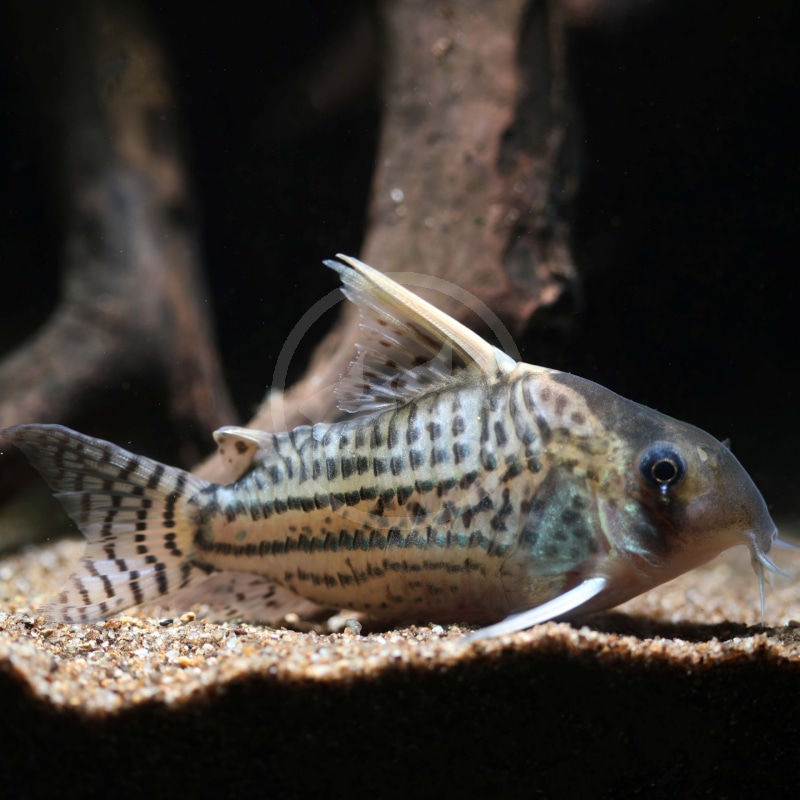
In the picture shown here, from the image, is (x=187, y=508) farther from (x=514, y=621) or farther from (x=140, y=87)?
(x=140, y=87)

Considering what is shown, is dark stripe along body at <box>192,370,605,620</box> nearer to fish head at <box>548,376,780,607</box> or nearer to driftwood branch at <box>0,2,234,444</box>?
fish head at <box>548,376,780,607</box>

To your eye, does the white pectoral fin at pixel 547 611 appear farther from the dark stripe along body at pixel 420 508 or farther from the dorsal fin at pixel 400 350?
the dorsal fin at pixel 400 350

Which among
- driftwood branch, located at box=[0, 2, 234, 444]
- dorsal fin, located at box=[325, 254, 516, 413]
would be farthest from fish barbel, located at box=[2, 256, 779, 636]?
driftwood branch, located at box=[0, 2, 234, 444]

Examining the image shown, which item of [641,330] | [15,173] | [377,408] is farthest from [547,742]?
[15,173]

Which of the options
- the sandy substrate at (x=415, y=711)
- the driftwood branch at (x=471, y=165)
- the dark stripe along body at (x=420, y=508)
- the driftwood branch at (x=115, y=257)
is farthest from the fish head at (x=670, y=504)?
the driftwood branch at (x=115, y=257)

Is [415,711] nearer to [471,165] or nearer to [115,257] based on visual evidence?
[471,165]

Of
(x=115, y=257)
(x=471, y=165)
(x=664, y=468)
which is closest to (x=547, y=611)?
(x=664, y=468)
